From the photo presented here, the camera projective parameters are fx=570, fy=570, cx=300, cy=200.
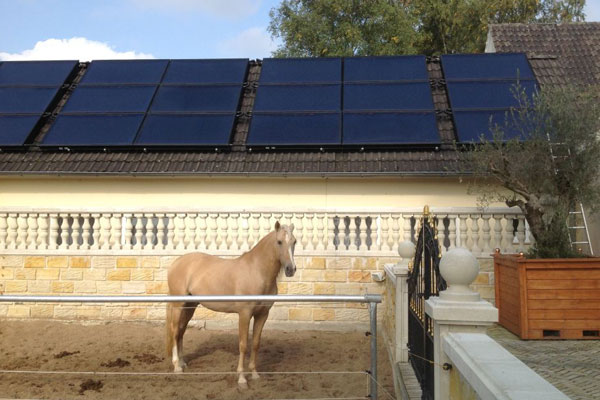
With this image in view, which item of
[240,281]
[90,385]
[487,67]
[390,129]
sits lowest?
[90,385]

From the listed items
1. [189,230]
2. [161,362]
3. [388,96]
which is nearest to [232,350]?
[161,362]

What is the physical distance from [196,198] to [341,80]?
460cm

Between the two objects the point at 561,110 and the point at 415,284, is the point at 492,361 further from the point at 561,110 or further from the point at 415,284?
the point at 561,110

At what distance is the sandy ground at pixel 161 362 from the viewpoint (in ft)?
19.8

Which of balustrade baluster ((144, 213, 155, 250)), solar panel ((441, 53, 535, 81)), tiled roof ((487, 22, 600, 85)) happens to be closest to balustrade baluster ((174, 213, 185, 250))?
balustrade baluster ((144, 213, 155, 250))

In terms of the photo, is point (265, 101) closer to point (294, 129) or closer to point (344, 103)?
point (294, 129)

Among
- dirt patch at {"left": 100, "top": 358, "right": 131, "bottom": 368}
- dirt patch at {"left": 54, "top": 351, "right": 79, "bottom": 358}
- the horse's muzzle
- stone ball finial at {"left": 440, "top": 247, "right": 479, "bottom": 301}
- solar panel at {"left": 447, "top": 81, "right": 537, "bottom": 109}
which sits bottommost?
dirt patch at {"left": 100, "top": 358, "right": 131, "bottom": 368}

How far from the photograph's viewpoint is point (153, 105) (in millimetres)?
12750

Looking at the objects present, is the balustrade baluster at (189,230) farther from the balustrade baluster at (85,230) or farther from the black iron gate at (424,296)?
the black iron gate at (424,296)

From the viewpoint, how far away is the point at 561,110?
8.03 m

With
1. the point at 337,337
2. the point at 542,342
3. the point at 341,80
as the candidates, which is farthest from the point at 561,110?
the point at 341,80

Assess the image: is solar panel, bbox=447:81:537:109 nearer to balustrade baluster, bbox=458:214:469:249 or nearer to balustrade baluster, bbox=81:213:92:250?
balustrade baluster, bbox=458:214:469:249

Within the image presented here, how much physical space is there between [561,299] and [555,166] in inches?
73.6

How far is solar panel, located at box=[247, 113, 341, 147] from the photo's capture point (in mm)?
11281
